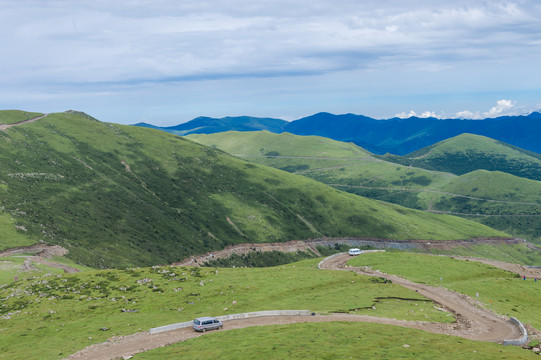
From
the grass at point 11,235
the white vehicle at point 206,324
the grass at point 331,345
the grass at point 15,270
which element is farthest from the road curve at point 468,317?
the grass at point 11,235

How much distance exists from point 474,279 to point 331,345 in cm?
5709

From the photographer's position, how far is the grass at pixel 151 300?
51188 mm

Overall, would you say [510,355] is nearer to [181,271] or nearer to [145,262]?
[181,271]

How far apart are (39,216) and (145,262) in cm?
3376

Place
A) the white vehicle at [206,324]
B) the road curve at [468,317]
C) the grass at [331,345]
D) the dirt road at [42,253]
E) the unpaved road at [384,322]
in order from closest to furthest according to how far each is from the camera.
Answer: the grass at [331,345]
the unpaved road at [384,322]
the white vehicle at [206,324]
the road curve at [468,317]
the dirt road at [42,253]

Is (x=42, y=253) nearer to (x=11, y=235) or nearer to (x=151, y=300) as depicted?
(x=11, y=235)

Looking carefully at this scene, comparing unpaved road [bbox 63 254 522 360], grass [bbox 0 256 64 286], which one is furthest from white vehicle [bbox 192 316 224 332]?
grass [bbox 0 256 64 286]

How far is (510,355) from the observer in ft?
133

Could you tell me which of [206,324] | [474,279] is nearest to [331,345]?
[206,324]

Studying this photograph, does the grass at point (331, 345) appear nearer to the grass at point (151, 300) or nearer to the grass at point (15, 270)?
the grass at point (151, 300)

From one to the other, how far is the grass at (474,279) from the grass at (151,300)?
12.9 metres

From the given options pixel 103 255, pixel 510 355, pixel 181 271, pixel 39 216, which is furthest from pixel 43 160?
pixel 510 355

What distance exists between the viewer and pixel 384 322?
174 ft

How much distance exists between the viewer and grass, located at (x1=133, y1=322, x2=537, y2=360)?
3956 centimetres
